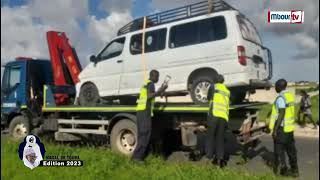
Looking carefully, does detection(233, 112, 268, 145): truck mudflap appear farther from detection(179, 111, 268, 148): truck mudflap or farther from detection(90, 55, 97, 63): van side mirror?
detection(90, 55, 97, 63): van side mirror

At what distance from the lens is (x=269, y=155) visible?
10141 mm

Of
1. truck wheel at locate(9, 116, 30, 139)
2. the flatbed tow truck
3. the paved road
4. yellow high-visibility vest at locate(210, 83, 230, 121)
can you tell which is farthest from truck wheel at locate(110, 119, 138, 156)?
truck wheel at locate(9, 116, 30, 139)

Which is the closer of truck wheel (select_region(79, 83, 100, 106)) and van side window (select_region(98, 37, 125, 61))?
van side window (select_region(98, 37, 125, 61))

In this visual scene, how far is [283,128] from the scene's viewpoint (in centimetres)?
804

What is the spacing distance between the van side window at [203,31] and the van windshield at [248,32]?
32 centimetres

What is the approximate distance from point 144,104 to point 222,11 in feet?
6.55

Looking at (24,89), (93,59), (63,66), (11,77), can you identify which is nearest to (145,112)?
(93,59)

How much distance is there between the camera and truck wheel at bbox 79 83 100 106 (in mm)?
11180

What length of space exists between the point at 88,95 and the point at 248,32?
13.8ft

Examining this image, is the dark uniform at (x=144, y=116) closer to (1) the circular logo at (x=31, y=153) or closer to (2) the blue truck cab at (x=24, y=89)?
(1) the circular logo at (x=31, y=153)

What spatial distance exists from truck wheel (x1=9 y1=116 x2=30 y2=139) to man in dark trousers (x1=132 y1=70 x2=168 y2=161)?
4.22 m

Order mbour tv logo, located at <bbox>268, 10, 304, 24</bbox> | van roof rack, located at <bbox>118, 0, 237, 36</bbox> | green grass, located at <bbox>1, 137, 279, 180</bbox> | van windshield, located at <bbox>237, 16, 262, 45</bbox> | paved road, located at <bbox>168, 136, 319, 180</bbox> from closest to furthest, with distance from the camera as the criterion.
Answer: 1. mbour tv logo, located at <bbox>268, 10, 304, 24</bbox>
2. green grass, located at <bbox>1, 137, 279, 180</bbox>
3. van roof rack, located at <bbox>118, 0, 237, 36</bbox>
4. van windshield, located at <bbox>237, 16, 262, 45</bbox>
5. paved road, located at <bbox>168, 136, 319, 180</bbox>

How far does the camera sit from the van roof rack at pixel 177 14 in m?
8.09

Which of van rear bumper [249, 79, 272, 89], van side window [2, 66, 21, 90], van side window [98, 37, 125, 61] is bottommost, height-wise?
van rear bumper [249, 79, 272, 89]
